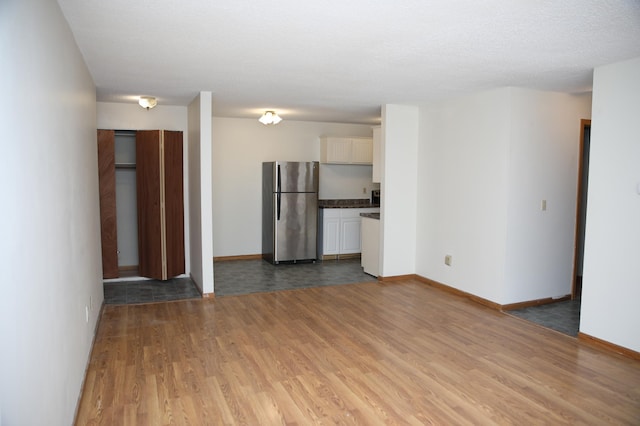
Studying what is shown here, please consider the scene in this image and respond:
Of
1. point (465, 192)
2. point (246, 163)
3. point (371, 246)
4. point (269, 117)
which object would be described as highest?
point (269, 117)

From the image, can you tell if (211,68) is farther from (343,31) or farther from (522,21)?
(522,21)

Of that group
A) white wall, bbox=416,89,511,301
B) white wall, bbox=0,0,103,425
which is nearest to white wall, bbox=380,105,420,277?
white wall, bbox=416,89,511,301

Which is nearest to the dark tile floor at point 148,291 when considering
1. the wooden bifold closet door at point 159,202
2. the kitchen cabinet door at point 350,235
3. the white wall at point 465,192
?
the wooden bifold closet door at point 159,202

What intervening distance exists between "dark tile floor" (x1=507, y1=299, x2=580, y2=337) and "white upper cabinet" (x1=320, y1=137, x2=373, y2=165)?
3.90 metres

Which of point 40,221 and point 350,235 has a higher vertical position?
point 40,221

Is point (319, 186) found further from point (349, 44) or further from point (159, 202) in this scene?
point (349, 44)

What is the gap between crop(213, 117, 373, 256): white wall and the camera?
729cm

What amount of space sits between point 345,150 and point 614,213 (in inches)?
183

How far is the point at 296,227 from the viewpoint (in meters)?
7.22

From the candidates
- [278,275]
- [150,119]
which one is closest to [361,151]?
[278,275]

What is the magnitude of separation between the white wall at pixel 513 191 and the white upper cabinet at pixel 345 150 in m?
2.51

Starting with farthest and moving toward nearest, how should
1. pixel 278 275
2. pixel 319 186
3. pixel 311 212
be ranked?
1. pixel 319 186
2. pixel 311 212
3. pixel 278 275

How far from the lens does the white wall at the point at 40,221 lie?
56.4 inches

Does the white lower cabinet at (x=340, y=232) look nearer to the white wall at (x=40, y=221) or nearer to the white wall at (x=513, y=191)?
the white wall at (x=513, y=191)
